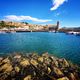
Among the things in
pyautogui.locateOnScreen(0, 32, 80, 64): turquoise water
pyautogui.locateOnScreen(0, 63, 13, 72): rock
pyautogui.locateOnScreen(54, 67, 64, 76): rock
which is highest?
pyautogui.locateOnScreen(0, 63, 13, 72): rock

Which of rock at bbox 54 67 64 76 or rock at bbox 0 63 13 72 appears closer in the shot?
rock at bbox 54 67 64 76

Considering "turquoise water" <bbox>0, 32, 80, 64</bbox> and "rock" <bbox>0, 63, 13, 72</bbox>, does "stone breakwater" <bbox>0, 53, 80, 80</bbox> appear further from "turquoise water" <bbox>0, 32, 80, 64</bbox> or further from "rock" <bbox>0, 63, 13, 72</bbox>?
"turquoise water" <bbox>0, 32, 80, 64</bbox>

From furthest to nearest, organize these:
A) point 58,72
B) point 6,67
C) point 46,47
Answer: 1. point 46,47
2. point 6,67
3. point 58,72

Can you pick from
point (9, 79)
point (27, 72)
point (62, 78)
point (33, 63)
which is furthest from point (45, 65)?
point (9, 79)

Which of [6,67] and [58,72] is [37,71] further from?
[6,67]

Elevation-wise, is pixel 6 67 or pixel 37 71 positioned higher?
pixel 6 67

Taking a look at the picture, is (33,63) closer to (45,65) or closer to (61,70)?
(45,65)

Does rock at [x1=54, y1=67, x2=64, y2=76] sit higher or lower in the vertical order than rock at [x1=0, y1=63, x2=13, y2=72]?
lower

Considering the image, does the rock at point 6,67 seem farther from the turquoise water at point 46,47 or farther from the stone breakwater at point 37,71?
the turquoise water at point 46,47

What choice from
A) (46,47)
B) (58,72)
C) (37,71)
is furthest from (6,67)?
(46,47)

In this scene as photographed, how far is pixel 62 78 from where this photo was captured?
54.1ft

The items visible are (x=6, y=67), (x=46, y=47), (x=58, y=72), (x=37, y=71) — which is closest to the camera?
(x=58, y=72)

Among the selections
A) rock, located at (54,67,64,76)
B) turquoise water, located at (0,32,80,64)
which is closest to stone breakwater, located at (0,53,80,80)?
rock, located at (54,67,64,76)

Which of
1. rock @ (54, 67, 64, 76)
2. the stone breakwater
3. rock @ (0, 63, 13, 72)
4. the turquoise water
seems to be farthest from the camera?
the turquoise water
